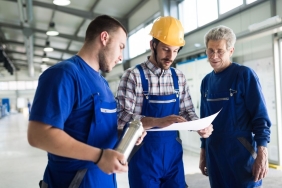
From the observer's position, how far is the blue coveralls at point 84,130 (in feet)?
4.07

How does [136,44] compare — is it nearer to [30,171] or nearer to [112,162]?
[30,171]

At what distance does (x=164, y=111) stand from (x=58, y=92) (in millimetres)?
953

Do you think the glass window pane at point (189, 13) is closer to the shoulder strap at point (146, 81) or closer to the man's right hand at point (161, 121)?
the shoulder strap at point (146, 81)

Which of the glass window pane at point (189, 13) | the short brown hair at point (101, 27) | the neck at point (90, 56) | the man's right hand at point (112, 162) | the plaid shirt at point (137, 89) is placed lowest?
the man's right hand at point (112, 162)

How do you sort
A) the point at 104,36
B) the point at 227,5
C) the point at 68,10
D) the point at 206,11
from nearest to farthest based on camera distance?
the point at 104,36 → the point at 227,5 → the point at 206,11 → the point at 68,10

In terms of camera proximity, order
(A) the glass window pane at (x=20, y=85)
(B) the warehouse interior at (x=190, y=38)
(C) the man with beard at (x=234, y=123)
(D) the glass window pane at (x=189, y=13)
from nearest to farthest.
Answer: (C) the man with beard at (x=234, y=123) < (B) the warehouse interior at (x=190, y=38) < (D) the glass window pane at (x=189, y=13) < (A) the glass window pane at (x=20, y=85)

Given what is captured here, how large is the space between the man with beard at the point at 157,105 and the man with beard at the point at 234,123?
0.23 m

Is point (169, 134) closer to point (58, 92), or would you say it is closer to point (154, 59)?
point (154, 59)

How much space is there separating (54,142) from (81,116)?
211mm

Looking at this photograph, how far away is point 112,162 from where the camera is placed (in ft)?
3.57

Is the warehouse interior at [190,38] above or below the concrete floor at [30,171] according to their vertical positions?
above

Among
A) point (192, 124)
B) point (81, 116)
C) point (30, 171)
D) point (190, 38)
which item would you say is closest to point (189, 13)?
point (190, 38)

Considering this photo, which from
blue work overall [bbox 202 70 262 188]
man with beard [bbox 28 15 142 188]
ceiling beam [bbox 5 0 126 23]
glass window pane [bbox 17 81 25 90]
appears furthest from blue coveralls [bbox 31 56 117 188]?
glass window pane [bbox 17 81 25 90]

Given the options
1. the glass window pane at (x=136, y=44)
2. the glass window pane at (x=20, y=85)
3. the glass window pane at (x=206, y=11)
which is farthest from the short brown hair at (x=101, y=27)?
the glass window pane at (x=20, y=85)
